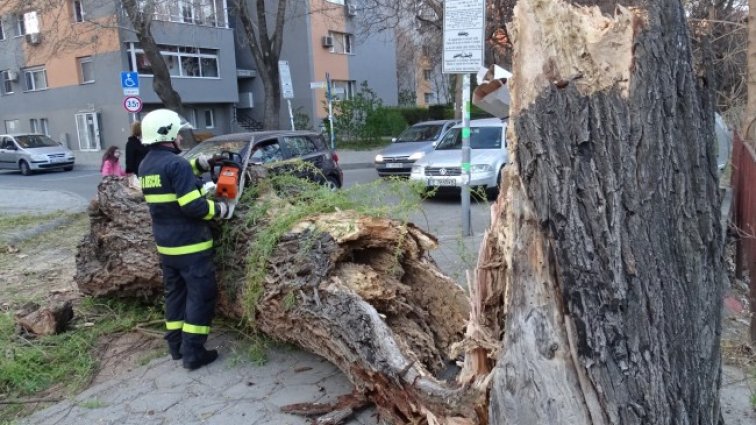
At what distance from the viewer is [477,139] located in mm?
11969

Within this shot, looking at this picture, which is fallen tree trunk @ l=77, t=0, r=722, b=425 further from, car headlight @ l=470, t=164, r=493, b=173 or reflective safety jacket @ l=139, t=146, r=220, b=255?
car headlight @ l=470, t=164, r=493, b=173

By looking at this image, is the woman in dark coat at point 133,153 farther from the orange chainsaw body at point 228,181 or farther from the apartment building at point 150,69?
the apartment building at point 150,69

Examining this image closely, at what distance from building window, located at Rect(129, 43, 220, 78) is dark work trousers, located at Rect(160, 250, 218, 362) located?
2609 cm

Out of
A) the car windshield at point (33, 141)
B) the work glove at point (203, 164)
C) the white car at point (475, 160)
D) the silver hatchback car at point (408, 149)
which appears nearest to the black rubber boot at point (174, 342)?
the work glove at point (203, 164)

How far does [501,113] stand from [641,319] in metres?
1.29

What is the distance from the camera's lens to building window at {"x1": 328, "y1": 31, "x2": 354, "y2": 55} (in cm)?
3444

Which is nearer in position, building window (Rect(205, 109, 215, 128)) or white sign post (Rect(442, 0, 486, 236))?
white sign post (Rect(442, 0, 486, 236))

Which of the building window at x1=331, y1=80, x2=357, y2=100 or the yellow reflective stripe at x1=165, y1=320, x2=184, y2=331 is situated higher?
the building window at x1=331, y1=80, x2=357, y2=100

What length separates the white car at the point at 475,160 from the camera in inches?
425

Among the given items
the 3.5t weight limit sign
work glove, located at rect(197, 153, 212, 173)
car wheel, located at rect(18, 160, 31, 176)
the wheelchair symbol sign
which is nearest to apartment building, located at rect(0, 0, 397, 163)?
car wheel, located at rect(18, 160, 31, 176)

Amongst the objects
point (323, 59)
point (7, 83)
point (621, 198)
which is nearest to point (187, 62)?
point (323, 59)

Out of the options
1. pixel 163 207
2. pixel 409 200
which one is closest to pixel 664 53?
pixel 409 200

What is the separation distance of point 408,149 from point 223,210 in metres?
10.7

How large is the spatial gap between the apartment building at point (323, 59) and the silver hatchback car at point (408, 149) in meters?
14.6
